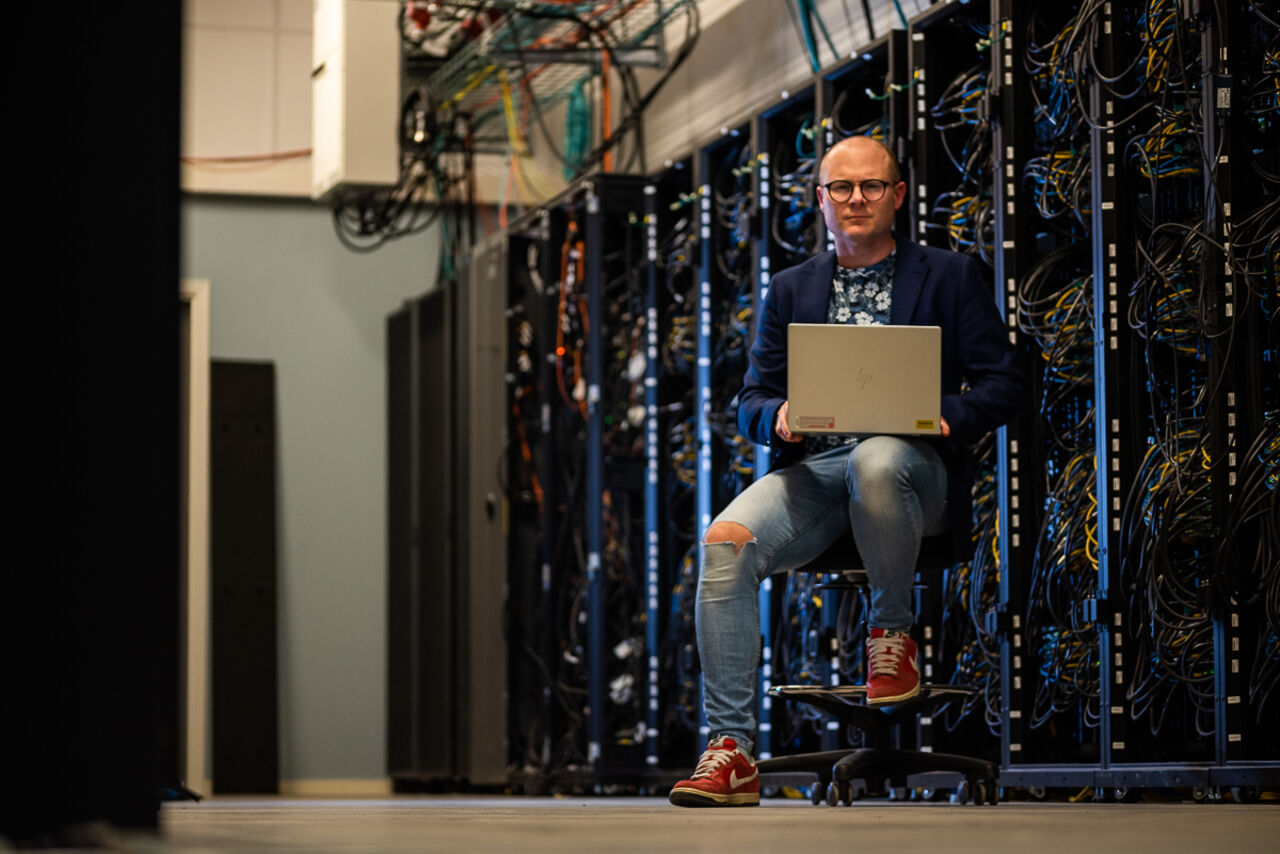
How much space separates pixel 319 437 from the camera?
8586 millimetres

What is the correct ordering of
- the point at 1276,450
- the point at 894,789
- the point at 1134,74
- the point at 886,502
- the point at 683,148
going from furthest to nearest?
1. the point at 683,148
2. the point at 894,789
3. the point at 1134,74
4. the point at 1276,450
5. the point at 886,502

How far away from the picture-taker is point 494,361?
732cm

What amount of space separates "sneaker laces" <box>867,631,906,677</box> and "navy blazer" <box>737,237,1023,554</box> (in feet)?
0.67

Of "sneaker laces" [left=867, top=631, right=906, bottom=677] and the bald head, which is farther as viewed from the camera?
the bald head

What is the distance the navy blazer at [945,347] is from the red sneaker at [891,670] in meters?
0.21

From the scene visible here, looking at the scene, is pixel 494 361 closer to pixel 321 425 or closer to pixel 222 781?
pixel 321 425

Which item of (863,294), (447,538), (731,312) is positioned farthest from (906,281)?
(447,538)

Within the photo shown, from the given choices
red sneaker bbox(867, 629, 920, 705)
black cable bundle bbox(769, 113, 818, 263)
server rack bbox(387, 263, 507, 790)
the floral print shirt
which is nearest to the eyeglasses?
the floral print shirt

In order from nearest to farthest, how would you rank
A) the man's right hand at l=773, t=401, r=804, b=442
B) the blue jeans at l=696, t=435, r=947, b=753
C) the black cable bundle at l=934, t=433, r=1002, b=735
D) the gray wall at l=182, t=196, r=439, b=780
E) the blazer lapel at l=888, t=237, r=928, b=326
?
the blue jeans at l=696, t=435, r=947, b=753 < the man's right hand at l=773, t=401, r=804, b=442 < the blazer lapel at l=888, t=237, r=928, b=326 < the black cable bundle at l=934, t=433, r=1002, b=735 < the gray wall at l=182, t=196, r=439, b=780

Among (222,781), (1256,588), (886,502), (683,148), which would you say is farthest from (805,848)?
(222,781)

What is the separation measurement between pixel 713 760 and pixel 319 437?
5872 mm

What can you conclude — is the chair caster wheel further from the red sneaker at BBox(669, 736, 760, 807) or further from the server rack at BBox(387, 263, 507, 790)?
the server rack at BBox(387, 263, 507, 790)

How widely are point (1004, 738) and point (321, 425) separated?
17.1 feet

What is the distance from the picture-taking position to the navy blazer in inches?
127
